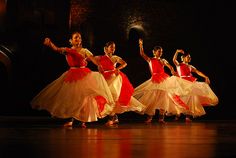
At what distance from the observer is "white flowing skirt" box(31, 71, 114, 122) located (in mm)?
8586

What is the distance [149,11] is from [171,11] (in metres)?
0.85

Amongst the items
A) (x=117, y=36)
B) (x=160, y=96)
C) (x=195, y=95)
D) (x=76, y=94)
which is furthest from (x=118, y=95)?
(x=117, y=36)

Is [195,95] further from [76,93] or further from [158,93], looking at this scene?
[76,93]

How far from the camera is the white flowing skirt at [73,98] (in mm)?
8586

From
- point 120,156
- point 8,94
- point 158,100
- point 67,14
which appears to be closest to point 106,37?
point 67,14

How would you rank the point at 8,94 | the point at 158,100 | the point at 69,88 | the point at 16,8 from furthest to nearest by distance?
the point at 16,8, the point at 8,94, the point at 158,100, the point at 69,88

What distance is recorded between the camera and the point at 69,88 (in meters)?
8.69

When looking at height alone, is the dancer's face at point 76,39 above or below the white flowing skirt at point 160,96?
above

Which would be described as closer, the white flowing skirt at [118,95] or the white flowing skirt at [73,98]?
the white flowing skirt at [73,98]

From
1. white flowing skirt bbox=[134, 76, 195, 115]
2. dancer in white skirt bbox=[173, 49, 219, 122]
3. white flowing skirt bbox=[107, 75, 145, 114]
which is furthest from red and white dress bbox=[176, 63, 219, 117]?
white flowing skirt bbox=[107, 75, 145, 114]

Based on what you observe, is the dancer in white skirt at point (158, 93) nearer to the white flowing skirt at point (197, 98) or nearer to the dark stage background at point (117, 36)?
the white flowing skirt at point (197, 98)

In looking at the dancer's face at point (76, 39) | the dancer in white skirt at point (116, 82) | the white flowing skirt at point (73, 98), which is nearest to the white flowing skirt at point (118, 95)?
the dancer in white skirt at point (116, 82)

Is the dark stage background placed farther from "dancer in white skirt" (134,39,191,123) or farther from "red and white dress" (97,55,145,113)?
"red and white dress" (97,55,145,113)

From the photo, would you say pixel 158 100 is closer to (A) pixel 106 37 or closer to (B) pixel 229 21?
(A) pixel 106 37
